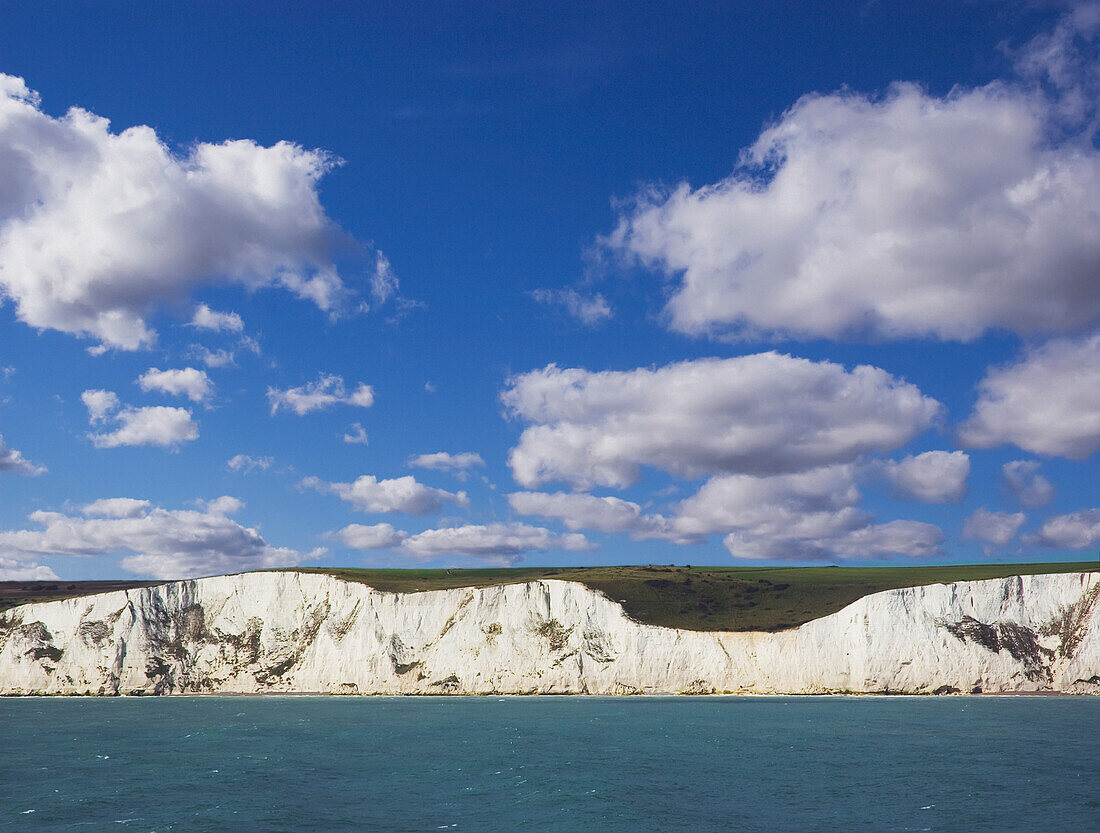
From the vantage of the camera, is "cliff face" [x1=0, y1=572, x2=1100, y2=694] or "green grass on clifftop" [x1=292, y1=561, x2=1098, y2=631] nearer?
"cliff face" [x1=0, y1=572, x2=1100, y2=694]

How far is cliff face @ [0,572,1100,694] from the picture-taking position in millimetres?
90875


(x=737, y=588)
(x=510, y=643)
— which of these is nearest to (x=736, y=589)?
(x=737, y=588)

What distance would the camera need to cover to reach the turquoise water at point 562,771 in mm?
33062

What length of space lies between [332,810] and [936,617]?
76399mm

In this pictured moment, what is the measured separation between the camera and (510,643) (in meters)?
99.3

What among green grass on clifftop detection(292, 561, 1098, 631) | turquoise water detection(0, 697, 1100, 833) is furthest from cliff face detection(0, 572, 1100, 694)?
turquoise water detection(0, 697, 1100, 833)

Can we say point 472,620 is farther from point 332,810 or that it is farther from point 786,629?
point 332,810

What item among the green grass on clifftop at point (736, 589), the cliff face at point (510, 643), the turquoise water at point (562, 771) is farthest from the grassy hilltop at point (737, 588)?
the turquoise water at point (562, 771)

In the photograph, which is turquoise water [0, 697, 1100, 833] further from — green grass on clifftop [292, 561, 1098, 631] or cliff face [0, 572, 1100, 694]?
green grass on clifftop [292, 561, 1098, 631]

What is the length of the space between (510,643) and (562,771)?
2231 inches

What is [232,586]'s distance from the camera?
112 meters

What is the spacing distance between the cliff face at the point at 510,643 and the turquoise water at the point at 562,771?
56.8ft

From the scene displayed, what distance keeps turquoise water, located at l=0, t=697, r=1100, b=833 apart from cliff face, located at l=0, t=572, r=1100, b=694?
17.3 meters

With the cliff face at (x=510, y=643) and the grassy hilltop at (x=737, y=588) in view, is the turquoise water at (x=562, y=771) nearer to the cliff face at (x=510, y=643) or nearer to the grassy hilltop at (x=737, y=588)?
the cliff face at (x=510, y=643)
